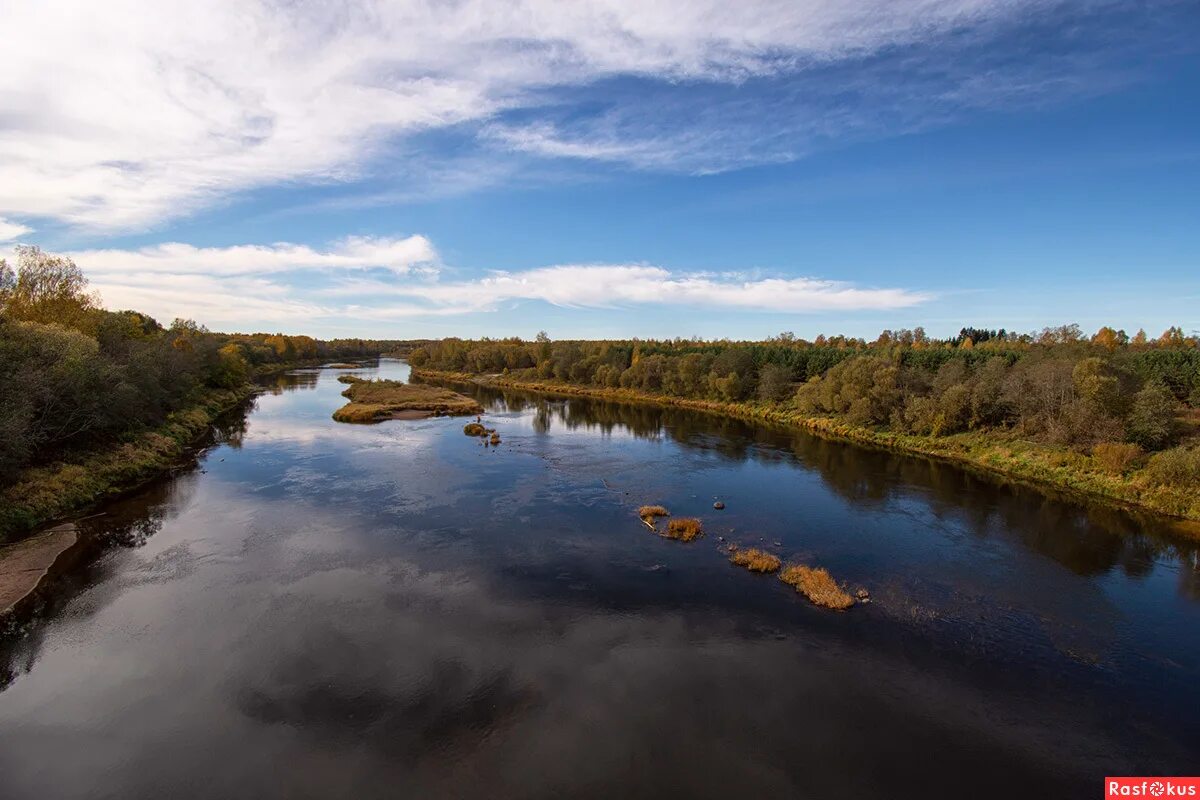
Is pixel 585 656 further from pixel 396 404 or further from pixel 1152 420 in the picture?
pixel 396 404

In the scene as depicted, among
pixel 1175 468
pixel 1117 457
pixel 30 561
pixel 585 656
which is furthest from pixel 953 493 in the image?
pixel 30 561

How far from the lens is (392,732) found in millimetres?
14562

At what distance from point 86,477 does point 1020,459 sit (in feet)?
218

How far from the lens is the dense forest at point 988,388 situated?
4141 cm

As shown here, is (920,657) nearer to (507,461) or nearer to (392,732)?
(392,732)

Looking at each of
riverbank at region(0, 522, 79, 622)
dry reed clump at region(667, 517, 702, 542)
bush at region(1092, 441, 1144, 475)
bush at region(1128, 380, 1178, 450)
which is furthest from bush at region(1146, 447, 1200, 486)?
riverbank at region(0, 522, 79, 622)

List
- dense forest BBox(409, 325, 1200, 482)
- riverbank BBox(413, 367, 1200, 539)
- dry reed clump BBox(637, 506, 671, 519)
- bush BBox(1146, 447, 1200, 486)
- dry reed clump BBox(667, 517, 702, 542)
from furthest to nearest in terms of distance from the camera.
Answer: dense forest BBox(409, 325, 1200, 482) → riverbank BBox(413, 367, 1200, 539) → bush BBox(1146, 447, 1200, 486) → dry reed clump BBox(637, 506, 671, 519) → dry reed clump BBox(667, 517, 702, 542)

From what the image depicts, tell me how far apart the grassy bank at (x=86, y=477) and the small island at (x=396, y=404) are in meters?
17.3

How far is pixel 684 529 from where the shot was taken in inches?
1152

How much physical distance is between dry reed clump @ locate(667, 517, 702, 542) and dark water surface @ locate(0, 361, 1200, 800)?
792 millimetres

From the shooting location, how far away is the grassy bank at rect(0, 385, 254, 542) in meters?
27.7

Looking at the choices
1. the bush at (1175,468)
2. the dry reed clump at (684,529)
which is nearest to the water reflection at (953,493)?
the bush at (1175,468)

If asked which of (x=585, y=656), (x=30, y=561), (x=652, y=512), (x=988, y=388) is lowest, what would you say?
(x=30, y=561)

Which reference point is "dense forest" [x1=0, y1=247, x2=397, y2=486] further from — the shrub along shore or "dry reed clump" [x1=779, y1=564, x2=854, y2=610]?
"dry reed clump" [x1=779, y1=564, x2=854, y2=610]
